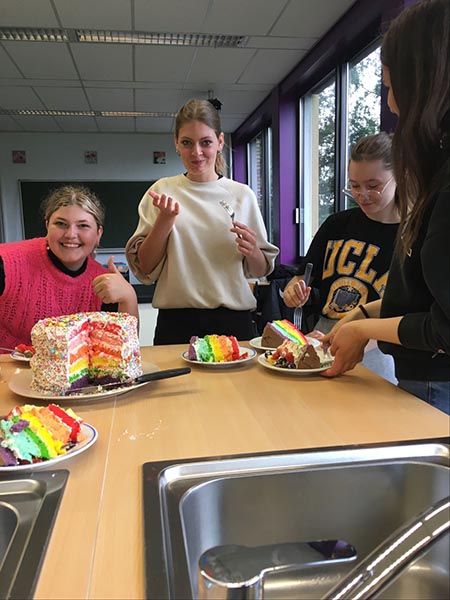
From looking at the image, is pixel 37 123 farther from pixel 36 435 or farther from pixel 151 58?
pixel 36 435

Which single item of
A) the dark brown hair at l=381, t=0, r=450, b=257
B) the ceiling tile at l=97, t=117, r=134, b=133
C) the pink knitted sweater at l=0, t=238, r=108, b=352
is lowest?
the pink knitted sweater at l=0, t=238, r=108, b=352

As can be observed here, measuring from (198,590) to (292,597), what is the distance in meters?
0.14

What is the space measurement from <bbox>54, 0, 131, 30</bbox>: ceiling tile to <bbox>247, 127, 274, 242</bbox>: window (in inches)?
102

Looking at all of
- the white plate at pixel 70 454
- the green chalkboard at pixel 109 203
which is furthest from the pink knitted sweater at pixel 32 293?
the green chalkboard at pixel 109 203

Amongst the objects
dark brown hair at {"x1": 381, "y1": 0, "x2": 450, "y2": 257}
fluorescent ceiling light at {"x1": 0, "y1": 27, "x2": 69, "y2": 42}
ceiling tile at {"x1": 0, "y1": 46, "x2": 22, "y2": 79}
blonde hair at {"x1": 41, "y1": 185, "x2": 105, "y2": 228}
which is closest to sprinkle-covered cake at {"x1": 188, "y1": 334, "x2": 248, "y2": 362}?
dark brown hair at {"x1": 381, "y1": 0, "x2": 450, "y2": 257}

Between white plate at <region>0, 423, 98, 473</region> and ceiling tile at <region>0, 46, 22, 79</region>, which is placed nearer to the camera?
white plate at <region>0, 423, 98, 473</region>

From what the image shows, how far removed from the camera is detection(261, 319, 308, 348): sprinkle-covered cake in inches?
51.9

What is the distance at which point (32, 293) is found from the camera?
156 centimetres

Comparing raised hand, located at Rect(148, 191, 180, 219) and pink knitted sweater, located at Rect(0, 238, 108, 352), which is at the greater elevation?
raised hand, located at Rect(148, 191, 180, 219)

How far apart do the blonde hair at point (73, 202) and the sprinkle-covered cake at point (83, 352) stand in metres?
0.72

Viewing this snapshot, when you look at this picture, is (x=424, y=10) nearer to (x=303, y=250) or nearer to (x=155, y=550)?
(x=155, y=550)

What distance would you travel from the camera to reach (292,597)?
25.6 inches

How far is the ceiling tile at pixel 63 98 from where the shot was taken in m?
4.77

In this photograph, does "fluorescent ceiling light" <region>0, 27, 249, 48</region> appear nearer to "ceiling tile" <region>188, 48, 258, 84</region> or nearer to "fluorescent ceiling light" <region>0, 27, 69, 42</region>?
"fluorescent ceiling light" <region>0, 27, 69, 42</region>
